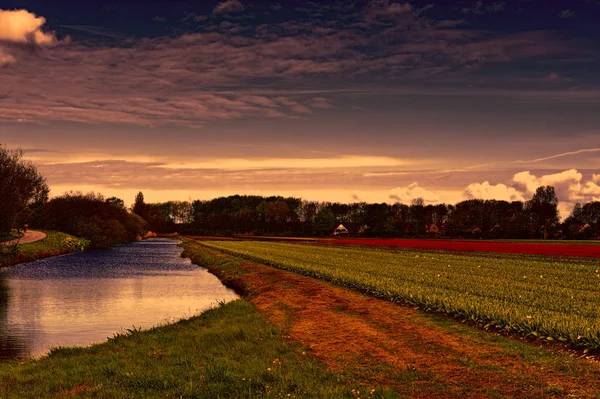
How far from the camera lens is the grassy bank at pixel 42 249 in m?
52.6

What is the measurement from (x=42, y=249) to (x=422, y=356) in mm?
69658

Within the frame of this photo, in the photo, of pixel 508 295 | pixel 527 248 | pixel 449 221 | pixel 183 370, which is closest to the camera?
pixel 183 370

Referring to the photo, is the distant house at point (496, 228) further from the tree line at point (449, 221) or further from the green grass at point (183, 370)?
the green grass at point (183, 370)

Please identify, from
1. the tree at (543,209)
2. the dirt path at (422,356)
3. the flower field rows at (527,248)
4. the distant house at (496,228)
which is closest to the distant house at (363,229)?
the distant house at (496,228)

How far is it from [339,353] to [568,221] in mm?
154807

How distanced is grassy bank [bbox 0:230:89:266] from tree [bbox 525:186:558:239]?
119m

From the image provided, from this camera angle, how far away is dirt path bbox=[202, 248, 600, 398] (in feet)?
39.8

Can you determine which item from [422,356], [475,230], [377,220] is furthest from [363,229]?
[422,356]

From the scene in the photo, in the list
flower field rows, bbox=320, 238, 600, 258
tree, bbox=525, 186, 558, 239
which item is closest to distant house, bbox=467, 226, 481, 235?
tree, bbox=525, 186, 558, 239

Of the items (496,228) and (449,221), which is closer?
(496,228)

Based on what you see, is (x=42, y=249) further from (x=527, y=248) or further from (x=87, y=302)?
(x=527, y=248)

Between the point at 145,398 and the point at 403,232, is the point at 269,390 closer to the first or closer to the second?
the point at 145,398

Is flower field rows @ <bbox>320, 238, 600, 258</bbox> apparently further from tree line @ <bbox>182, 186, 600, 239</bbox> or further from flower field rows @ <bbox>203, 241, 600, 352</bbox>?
tree line @ <bbox>182, 186, 600, 239</bbox>

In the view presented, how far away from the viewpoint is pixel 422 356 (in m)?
15.0
